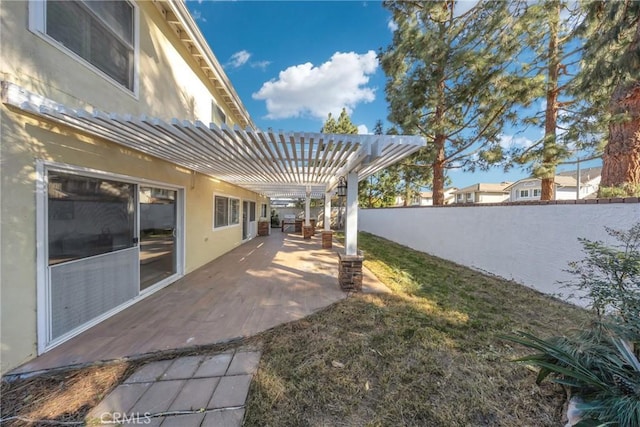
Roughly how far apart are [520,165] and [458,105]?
8.87ft

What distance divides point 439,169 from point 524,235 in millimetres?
4276

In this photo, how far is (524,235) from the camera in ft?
16.0

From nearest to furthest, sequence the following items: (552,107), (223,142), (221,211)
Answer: (223,142) → (552,107) → (221,211)

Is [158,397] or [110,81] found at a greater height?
[110,81]

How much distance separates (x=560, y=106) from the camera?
20.6 ft

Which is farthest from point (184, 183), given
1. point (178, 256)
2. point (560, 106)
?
point (560, 106)

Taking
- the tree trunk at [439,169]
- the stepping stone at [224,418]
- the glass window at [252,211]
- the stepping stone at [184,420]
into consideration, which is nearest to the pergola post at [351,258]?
the stepping stone at [224,418]

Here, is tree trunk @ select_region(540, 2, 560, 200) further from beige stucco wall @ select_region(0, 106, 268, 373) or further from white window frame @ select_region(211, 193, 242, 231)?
beige stucco wall @ select_region(0, 106, 268, 373)

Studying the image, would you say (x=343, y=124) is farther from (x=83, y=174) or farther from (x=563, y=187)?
(x=563, y=187)

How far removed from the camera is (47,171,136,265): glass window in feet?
8.99

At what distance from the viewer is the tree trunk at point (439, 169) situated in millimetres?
8227

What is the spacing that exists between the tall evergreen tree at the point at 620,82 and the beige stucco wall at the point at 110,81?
26.9 ft

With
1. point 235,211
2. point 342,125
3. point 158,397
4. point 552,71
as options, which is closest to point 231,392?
point 158,397

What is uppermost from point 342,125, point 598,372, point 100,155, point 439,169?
point 342,125
